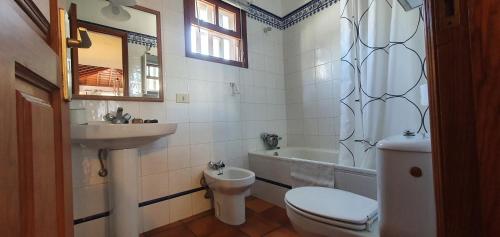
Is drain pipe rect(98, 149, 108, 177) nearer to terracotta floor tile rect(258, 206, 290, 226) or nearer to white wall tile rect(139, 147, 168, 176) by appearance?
white wall tile rect(139, 147, 168, 176)

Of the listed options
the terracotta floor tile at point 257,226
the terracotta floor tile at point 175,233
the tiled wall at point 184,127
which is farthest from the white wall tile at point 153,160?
the terracotta floor tile at point 257,226

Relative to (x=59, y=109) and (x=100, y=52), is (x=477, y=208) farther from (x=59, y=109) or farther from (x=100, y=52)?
(x=100, y=52)

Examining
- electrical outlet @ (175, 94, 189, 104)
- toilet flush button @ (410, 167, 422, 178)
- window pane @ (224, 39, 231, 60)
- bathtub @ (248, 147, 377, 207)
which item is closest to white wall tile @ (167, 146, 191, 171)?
electrical outlet @ (175, 94, 189, 104)

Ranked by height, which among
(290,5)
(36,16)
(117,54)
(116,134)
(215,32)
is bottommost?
(116,134)

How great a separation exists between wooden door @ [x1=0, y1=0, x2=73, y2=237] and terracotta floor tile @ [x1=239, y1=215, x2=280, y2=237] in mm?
1305

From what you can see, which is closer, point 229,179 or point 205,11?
point 229,179

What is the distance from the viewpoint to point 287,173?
6.44 ft

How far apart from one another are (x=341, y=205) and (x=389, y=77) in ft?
3.42

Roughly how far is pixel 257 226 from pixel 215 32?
1.89m

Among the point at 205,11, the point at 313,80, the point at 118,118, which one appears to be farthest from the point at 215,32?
the point at 118,118

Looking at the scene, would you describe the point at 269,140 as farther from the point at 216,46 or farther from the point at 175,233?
the point at 175,233

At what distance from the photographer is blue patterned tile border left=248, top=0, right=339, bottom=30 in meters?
2.35

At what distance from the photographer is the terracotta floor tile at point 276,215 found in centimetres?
175

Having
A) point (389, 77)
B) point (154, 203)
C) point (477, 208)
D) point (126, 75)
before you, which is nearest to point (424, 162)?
point (477, 208)
